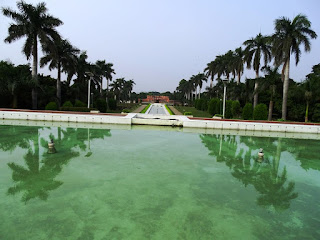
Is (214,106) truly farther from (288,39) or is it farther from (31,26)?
(31,26)

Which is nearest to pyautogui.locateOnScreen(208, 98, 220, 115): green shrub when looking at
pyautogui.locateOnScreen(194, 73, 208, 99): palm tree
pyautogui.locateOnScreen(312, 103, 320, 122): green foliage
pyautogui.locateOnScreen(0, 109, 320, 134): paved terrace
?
pyautogui.locateOnScreen(312, 103, 320, 122): green foliage

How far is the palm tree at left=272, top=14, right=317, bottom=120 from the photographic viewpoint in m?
26.1

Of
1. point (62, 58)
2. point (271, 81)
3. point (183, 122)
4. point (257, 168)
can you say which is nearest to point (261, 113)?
point (271, 81)

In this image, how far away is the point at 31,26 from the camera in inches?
1051

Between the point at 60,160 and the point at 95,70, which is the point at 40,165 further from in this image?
the point at 95,70

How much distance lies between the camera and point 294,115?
30.3m

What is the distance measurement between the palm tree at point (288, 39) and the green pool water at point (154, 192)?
58.8 ft

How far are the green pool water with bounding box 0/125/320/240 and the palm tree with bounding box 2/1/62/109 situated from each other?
18271 mm

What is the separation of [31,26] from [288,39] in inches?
1179

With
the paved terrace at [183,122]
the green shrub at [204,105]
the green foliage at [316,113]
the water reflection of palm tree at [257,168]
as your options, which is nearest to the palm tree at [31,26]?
the paved terrace at [183,122]

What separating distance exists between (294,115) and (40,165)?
31182 millimetres

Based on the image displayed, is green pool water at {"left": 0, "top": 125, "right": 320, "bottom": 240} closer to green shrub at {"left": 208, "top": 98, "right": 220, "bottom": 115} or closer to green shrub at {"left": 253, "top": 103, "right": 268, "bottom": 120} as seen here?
green shrub at {"left": 253, "top": 103, "right": 268, "bottom": 120}

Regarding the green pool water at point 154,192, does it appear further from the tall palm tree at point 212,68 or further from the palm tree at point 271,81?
the tall palm tree at point 212,68

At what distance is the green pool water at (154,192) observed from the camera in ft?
16.5
